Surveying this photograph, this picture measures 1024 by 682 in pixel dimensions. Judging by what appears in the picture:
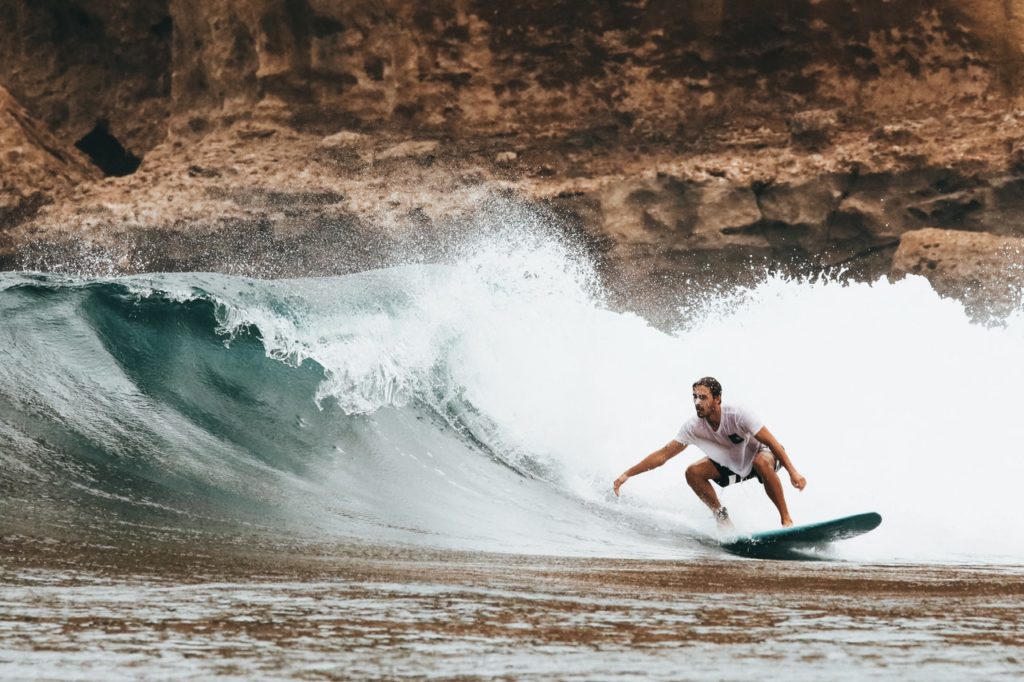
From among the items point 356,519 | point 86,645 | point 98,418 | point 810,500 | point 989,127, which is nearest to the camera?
point 86,645

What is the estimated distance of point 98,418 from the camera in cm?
855

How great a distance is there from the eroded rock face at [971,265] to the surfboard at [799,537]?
8.49 m

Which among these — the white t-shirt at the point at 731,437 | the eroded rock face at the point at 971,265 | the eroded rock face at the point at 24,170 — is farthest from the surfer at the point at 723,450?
the eroded rock face at the point at 24,170

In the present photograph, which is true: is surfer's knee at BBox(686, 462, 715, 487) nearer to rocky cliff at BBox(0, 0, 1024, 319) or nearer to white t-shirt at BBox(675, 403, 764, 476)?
white t-shirt at BBox(675, 403, 764, 476)

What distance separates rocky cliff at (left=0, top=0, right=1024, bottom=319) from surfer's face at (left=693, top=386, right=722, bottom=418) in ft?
32.5

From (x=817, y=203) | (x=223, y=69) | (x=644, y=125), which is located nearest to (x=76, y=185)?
(x=223, y=69)

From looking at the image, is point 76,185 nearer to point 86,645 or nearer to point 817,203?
point 817,203

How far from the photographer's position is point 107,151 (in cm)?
2217

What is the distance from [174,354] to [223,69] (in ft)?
33.4

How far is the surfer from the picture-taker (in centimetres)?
742

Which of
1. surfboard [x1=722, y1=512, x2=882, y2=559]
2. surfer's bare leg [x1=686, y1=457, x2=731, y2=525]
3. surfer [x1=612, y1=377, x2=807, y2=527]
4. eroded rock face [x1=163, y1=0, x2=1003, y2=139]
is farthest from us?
eroded rock face [x1=163, y1=0, x2=1003, y2=139]

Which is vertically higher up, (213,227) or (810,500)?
(213,227)

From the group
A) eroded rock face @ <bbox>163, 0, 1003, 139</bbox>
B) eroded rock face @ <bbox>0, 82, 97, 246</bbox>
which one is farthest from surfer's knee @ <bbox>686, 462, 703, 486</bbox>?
eroded rock face @ <bbox>0, 82, 97, 246</bbox>

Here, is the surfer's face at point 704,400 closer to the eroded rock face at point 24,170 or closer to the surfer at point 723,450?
the surfer at point 723,450
